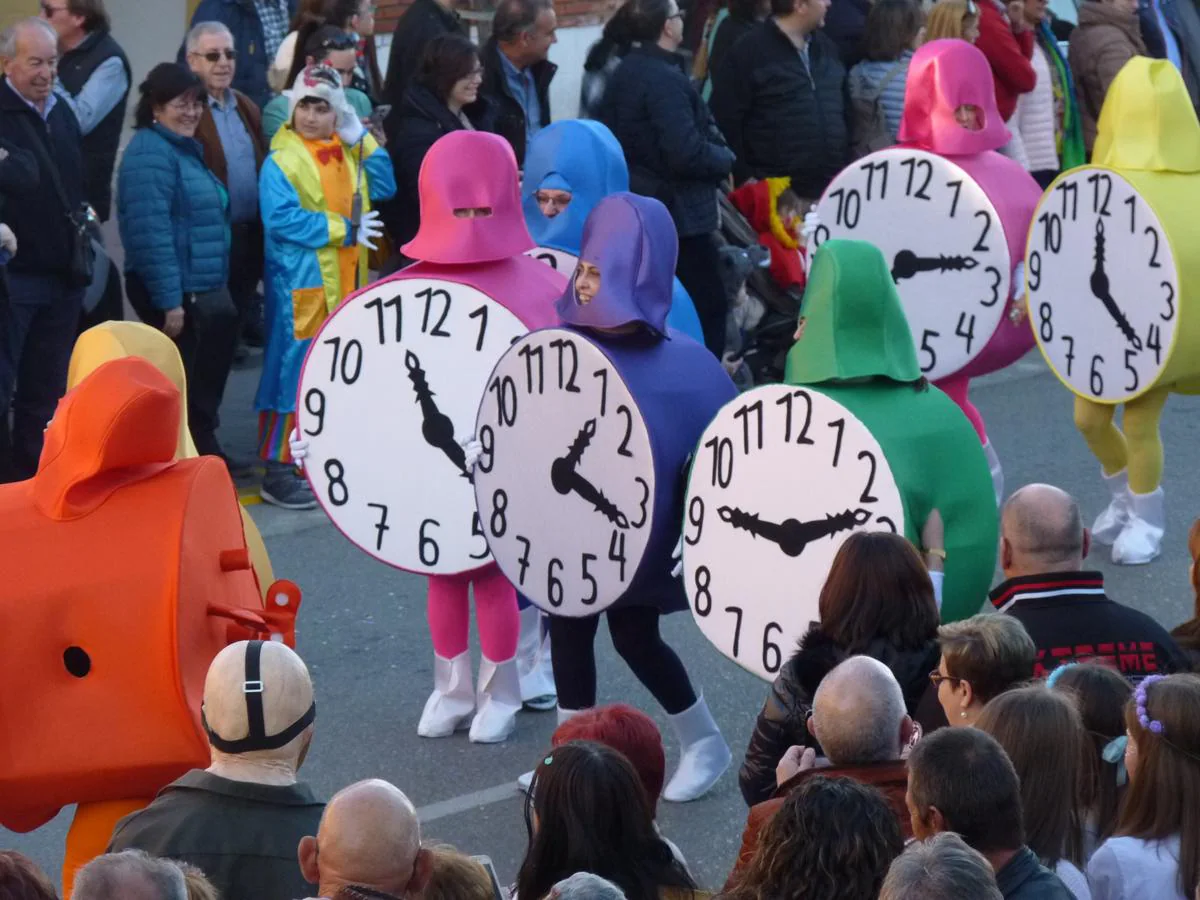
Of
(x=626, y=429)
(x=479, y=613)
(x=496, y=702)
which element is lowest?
(x=496, y=702)

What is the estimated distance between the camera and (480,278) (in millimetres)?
6750

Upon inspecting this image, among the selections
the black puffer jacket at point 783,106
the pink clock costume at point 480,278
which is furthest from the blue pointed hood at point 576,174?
the black puffer jacket at point 783,106

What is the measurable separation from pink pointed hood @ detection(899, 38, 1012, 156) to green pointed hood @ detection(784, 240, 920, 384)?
2.89 meters

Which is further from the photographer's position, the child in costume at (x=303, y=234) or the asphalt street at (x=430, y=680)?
the child in costume at (x=303, y=234)

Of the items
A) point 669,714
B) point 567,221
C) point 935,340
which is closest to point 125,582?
point 669,714

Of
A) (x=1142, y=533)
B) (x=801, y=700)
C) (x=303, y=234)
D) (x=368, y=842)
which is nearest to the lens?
(x=368, y=842)

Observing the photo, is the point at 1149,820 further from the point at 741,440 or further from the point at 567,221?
the point at 567,221

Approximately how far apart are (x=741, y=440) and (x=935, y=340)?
2.95 metres

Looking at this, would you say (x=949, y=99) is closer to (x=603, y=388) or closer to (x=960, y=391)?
(x=960, y=391)

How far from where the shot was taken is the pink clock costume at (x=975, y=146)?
8.45m

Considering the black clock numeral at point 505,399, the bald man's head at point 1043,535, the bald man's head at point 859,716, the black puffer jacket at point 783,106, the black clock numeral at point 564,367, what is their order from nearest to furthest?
the bald man's head at point 859,716 < the bald man's head at point 1043,535 < the black clock numeral at point 564,367 < the black clock numeral at point 505,399 < the black puffer jacket at point 783,106

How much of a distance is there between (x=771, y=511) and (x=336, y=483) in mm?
1872

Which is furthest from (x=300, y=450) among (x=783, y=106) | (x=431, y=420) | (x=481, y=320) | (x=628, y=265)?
(x=783, y=106)

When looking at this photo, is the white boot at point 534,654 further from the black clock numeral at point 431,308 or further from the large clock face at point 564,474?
the black clock numeral at point 431,308
